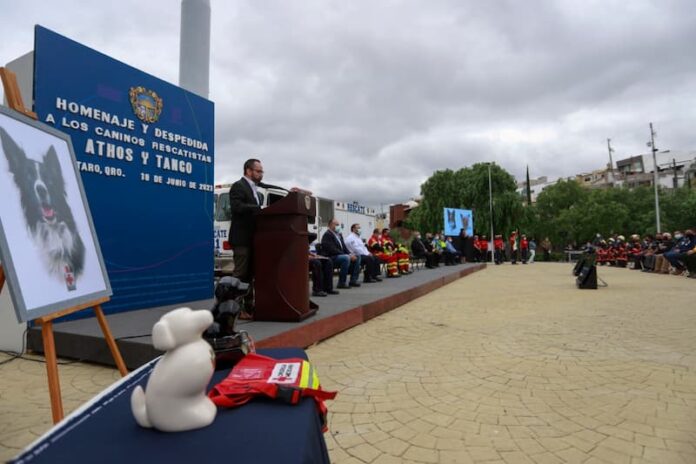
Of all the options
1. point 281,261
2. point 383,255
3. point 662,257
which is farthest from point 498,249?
point 281,261

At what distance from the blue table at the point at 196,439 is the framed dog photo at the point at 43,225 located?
0.86m

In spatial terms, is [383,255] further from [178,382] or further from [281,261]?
[178,382]

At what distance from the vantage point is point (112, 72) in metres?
4.39

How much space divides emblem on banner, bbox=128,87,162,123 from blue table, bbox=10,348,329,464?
430 cm

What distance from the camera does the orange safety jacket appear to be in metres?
1.21

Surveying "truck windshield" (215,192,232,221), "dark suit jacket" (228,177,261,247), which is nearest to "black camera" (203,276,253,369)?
"dark suit jacket" (228,177,261,247)

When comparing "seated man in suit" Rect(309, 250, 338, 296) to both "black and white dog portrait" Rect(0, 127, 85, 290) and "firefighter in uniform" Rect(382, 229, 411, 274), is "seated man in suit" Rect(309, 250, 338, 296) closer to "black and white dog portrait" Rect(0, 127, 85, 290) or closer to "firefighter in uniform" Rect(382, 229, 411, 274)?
"firefighter in uniform" Rect(382, 229, 411, 274)

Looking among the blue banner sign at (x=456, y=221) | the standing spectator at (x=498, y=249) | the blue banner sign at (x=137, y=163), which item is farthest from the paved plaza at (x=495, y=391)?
the standing spectator at (x=498, y=249)

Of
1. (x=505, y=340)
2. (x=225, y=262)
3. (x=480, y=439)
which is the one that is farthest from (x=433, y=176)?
(x=480, y=439)

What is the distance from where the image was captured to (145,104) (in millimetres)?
4746

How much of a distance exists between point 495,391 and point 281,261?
2.17m

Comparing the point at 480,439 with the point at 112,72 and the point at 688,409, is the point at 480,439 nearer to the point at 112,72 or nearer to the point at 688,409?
the point at 688,409

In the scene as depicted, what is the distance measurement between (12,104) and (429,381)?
3131mm

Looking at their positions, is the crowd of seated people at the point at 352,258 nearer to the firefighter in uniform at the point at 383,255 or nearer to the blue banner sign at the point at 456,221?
the firefighter in uniform at the point at 383,255
